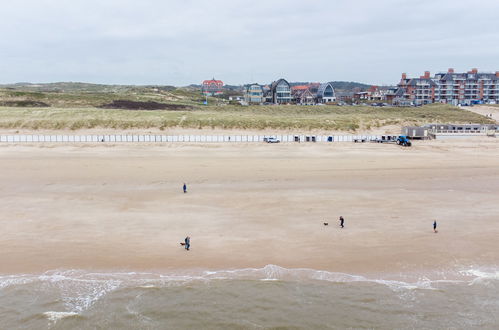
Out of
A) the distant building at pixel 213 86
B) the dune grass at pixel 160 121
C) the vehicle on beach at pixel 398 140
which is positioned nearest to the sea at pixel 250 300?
the vehicle on beach at pixel 398 140

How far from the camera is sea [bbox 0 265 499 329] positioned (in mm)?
16781

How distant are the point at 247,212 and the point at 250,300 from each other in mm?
11126

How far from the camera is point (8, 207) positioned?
98.9 feet

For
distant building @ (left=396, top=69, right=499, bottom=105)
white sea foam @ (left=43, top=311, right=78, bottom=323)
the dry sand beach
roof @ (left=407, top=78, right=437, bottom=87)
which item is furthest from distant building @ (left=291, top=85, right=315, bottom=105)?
white sea foam @ (left=43, top=311, right=78, bottom=323)

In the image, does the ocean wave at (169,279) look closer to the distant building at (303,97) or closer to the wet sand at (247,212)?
the wet sand at (247,212)

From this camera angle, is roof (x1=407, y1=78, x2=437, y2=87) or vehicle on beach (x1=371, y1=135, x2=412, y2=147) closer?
vehicle on beach (x1=371, y1=135, x2=412, y2=147)

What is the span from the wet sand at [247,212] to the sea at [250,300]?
3.32 ft

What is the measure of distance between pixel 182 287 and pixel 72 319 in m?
4.68

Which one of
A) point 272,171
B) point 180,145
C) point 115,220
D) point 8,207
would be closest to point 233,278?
point 115,220

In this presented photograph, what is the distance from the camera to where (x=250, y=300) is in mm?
18438

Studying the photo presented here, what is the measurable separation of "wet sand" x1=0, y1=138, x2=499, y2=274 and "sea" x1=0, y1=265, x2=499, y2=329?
1013 mm

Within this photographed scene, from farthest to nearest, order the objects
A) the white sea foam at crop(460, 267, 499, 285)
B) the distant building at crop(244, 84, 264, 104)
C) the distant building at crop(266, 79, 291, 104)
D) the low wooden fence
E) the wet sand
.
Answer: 1. the distant building at crop(244, 84, 264, 104)
2. the distant building at crop(266, 79, 291, 104)
3. the low wooden fence
4. the wet sand
5. the white sea foam at crop(460, 267, 499, 285)

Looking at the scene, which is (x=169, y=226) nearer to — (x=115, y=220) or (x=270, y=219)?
(x=115, y=220)

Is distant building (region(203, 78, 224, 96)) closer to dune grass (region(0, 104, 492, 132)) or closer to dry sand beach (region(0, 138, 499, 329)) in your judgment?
dune grass (region(0, 104, 492, 132))
